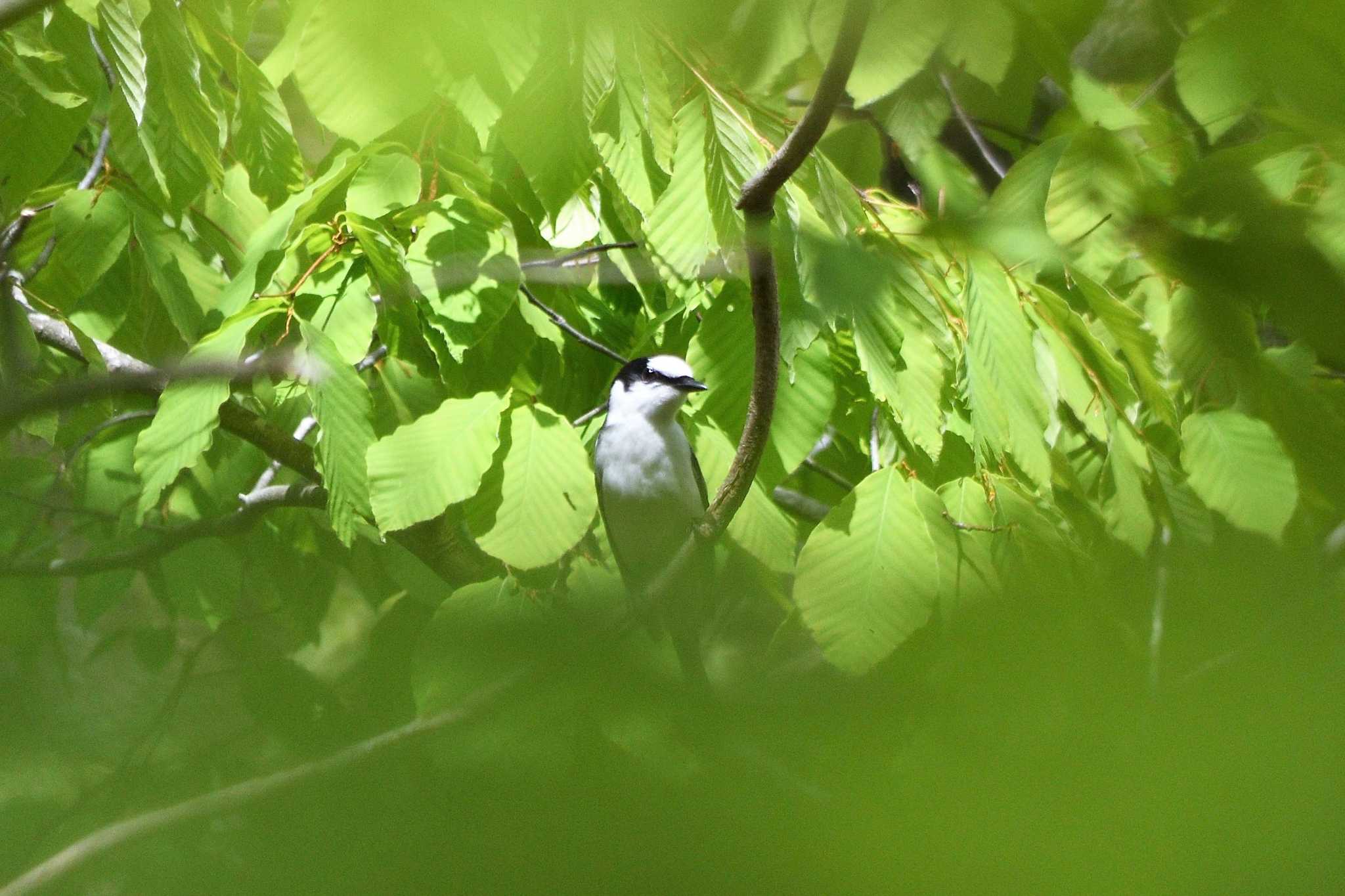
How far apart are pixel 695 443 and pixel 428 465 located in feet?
1.68

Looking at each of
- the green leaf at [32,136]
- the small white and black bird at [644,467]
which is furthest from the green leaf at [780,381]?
the small white and black bird at [644,467]

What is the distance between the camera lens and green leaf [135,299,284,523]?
157cm

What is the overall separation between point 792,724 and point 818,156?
121cm

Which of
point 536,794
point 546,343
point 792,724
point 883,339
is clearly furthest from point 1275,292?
point 546,343

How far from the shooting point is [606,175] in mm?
2053

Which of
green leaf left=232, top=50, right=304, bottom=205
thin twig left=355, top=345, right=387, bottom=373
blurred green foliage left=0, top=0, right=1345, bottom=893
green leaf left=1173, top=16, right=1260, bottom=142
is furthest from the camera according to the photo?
thin twig left=355, top=345, right=387, bottom=373

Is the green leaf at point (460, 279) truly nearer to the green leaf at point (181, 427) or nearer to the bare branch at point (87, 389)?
the green leaf at point (181, 427)

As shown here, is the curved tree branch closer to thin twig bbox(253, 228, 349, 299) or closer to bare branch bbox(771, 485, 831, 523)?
thin twig bbox(253, 228, 349, 299)

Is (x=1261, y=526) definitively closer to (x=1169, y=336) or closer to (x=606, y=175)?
(x=1169, y=336)

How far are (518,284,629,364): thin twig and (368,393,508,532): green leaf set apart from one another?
43 centimetres

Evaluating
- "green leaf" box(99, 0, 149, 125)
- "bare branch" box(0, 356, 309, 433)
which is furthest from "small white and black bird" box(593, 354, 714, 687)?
"bare branch" box(0, 356, 309, 433)

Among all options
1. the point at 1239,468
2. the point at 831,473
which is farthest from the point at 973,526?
the point at 831,473

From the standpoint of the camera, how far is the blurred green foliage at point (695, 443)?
438 mm

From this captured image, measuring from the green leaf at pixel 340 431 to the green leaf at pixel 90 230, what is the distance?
22.3 inches
